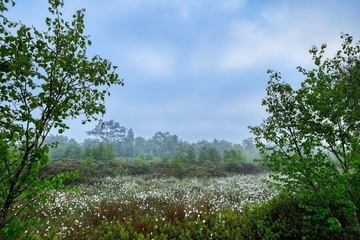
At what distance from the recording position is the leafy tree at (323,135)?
12.2 feet

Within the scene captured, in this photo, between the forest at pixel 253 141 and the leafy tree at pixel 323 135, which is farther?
the leafy tree at pixel 323 135

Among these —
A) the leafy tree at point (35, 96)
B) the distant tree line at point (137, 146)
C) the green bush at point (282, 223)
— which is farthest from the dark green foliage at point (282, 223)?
the distant tree line at point (137, 146)

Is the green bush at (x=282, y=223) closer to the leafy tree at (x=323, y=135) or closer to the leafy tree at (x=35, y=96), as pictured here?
the leafy tree at (x=323, y=135)

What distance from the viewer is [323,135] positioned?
14.1ft

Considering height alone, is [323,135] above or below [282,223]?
above

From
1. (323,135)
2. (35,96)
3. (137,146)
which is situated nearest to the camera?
(35,96)

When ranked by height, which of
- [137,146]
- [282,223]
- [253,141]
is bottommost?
[282,223]

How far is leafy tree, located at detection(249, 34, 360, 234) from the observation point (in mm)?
3715

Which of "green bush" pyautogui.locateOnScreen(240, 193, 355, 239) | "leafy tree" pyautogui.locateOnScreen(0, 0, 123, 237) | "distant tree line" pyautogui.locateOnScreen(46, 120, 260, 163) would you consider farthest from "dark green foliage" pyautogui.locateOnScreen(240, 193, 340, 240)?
"distant tree line" pyautogui.locateOnScreen(46, 120, 260, 163)

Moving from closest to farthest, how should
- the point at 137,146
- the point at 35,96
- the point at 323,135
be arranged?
1. the point at 35,96
2. the point at 323,135
3. the point at 137,146

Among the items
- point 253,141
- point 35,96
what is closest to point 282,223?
point 253,141

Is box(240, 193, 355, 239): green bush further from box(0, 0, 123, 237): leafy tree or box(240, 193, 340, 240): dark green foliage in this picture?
box(0, 0, 123, 237): leafy tree

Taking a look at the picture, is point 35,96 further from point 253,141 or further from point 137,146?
point 137,146

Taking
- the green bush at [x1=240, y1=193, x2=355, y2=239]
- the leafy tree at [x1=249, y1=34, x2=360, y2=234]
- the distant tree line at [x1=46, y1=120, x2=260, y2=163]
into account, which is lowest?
the green bush at [x1=240, y1=193, x2=355, y2=239]
